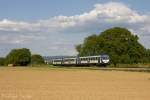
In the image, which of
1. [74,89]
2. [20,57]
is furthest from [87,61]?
[74,89]

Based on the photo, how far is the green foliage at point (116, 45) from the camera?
10512 cm

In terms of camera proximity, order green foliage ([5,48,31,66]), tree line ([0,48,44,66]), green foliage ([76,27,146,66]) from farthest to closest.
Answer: green foliage ([5,48,31,66]) < tree line ([0,48,44,66]) < green foliage ([76,27,146,66])

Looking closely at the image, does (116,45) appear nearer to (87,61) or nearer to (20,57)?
(87,61)

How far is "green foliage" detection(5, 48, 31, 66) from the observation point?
468ft

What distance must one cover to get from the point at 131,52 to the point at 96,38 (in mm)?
12933

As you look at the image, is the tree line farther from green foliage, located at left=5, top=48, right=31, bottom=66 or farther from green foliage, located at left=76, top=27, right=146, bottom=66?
green foliage, located at left=76, top=27, right=146, bottom=66

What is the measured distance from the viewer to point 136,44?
354 feet

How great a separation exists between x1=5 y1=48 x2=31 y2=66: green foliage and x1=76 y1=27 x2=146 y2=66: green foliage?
30.4m

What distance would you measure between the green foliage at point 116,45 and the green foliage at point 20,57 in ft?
99.6

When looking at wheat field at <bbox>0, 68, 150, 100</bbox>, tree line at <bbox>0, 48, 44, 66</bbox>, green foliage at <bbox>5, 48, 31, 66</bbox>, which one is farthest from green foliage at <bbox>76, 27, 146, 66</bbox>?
wheat field at <bbox>0, 68, 150, 100</bbox>

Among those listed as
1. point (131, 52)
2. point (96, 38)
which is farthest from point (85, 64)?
point (96, 38)

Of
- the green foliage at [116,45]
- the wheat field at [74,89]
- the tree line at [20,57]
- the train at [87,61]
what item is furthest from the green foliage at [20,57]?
the wheat field at [74,89]

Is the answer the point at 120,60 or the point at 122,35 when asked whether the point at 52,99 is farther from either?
the point at 122,35

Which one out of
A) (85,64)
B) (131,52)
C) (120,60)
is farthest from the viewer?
(131,52)
